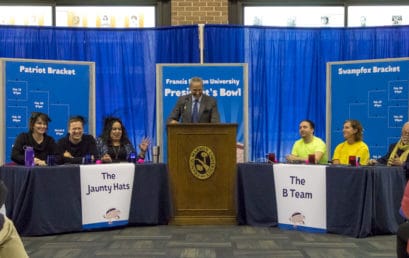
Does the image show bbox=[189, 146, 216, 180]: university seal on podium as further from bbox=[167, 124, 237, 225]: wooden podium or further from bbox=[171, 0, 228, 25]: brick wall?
bbox=[171, 0, 228, 25]: brick wall

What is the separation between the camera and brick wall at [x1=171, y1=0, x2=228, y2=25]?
8398mm

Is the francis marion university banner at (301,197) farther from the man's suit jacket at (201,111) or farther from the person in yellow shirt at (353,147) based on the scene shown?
the man's suit jacket at (201,111)

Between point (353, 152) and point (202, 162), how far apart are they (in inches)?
68.6

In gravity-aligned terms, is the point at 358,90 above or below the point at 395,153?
above

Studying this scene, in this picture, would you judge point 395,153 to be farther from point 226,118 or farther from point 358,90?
point 226,118

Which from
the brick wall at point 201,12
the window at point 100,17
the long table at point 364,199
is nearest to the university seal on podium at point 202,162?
the long table at point 364,199

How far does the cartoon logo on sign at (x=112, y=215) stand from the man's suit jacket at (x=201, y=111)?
1318mm

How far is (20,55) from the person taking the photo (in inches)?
305

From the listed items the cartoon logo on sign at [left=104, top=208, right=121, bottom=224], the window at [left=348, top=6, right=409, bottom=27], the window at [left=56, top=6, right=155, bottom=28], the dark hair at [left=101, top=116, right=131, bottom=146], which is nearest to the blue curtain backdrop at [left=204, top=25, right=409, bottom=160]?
the window at [left=348, top=6, right=409, bottom=27]

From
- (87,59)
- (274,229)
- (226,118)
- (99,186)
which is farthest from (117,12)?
(274,229)

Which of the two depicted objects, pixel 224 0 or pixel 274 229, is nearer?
pixel 274 229

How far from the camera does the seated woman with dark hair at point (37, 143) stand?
556 centimetres

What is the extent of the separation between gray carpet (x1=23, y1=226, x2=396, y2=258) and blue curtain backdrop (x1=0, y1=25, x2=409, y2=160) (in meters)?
2.56

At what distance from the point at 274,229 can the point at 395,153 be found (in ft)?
5.23
